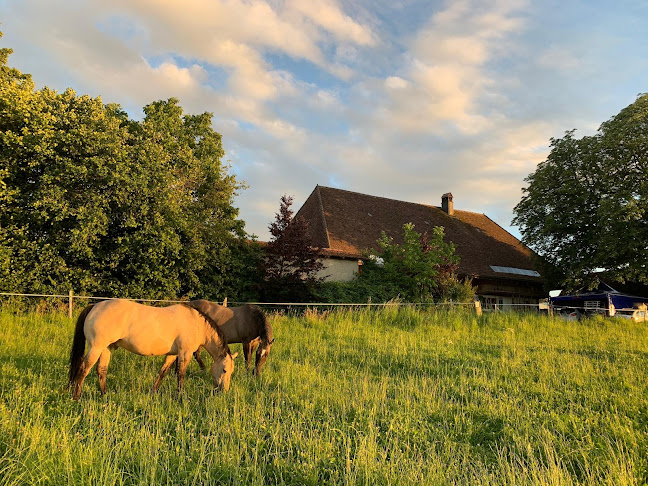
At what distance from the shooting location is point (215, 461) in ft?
13.1

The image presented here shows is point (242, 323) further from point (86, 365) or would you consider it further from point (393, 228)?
point (393, 228)

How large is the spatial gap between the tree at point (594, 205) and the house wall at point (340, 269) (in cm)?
1220

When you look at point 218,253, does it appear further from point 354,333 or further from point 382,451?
point 382,451

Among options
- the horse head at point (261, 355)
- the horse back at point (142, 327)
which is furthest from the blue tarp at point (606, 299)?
the horse back at point (142, 327)

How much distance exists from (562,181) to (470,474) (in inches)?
1033

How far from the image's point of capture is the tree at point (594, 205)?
21812 millimetres

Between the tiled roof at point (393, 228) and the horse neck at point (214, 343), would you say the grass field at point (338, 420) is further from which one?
the tiled roof at point (393, 228)

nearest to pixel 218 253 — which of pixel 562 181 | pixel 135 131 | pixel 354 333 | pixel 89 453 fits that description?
pixel 135 131

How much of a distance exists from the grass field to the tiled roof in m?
15.0

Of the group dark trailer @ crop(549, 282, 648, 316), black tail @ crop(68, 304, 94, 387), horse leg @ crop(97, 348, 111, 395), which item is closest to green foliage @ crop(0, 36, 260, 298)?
black tail @ crop(68, 304, 94, 387)

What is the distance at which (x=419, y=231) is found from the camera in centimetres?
2928

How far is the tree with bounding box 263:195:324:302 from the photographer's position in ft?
58.4

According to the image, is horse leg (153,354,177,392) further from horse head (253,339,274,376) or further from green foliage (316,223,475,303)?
green foliage (316,223,475,303)

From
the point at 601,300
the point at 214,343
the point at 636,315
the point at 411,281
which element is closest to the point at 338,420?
the point at 214,343
